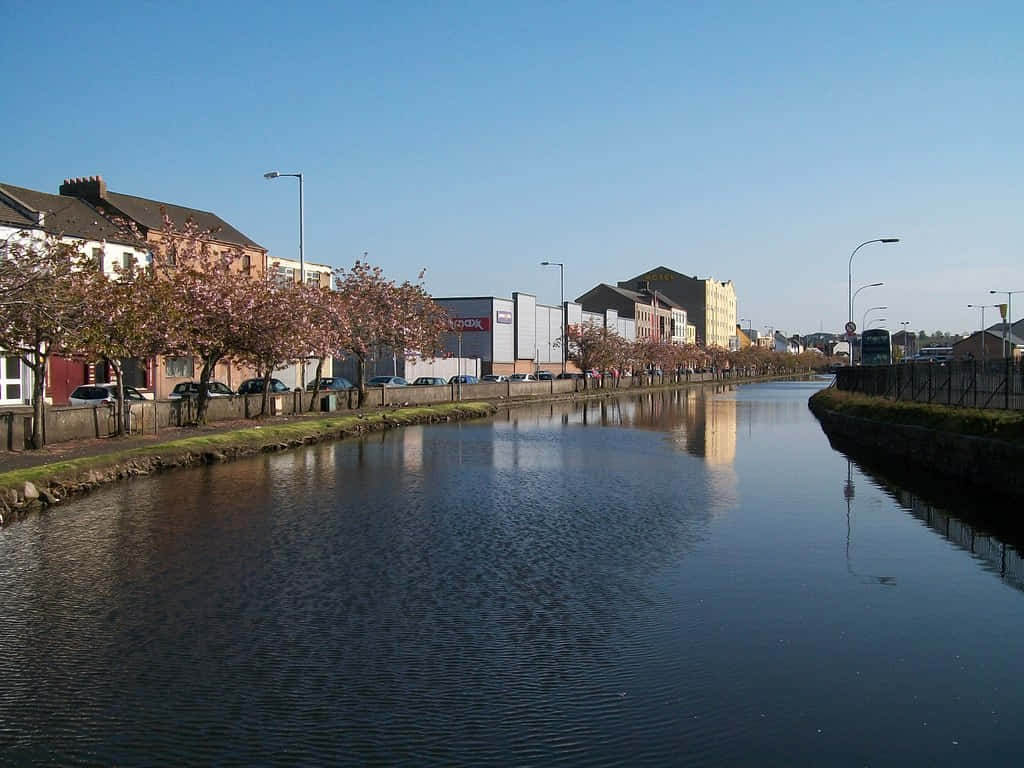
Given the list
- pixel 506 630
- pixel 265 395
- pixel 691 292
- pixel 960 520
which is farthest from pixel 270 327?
pixel 691 292

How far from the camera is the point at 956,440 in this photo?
79.5ft

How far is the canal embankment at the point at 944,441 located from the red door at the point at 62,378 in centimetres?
3124

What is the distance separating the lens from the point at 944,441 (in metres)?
25.2

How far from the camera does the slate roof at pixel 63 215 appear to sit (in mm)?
Answer: 41125

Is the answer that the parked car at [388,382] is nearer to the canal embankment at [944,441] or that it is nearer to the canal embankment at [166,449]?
the canal embankment at [166,449]

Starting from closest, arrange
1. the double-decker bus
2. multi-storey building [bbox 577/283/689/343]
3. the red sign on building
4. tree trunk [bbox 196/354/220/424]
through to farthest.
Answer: tree trunk [bbox 196/354/220/424] < the double-decker bus < the red sign on building < multi-storey building [bbox 577/283/689/343]

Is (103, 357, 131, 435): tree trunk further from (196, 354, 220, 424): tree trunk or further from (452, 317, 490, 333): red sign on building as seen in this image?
(452, 317, 490, 333): red sign on building

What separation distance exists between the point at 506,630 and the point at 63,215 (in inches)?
1667

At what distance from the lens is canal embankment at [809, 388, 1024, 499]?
21109 millimetres

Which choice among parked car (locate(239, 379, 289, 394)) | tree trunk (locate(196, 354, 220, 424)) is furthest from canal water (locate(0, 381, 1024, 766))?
parked car (locate(239, 379, 289, 394))

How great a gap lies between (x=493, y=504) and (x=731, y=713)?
11.1 metres

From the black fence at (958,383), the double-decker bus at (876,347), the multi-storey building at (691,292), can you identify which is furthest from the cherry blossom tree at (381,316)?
the multi-storey building at (691,292)

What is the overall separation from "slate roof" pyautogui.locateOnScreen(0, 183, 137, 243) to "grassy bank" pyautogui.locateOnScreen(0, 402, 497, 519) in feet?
45.0

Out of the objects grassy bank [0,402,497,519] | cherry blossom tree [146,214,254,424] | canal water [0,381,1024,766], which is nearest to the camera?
canal water [0,381,1024,766]
